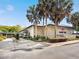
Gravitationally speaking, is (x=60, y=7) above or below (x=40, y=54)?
above

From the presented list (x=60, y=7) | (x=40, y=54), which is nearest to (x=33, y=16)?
(x=60, y=7)

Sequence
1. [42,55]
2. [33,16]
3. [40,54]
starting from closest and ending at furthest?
[42,55] → [40,54] → [33,16]

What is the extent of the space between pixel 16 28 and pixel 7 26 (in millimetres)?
5736

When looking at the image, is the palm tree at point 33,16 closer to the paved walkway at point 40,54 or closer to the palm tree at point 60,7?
the palm tree at point 60,7

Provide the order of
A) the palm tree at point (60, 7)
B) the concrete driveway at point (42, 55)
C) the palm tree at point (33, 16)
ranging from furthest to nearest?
the palm tree at point (33, 16), the palm tree at point (60, 7), the concrete driveway at point (42, 55)

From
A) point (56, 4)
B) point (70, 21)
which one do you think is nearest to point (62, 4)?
point (56, 4)

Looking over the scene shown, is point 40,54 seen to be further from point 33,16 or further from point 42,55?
point 33,16

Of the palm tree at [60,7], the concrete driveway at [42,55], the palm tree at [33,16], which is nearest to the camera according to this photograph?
the concrete driveway at [42,55]

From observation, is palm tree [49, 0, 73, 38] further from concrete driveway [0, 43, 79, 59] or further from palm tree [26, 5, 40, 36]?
concrete driveway [0, 43, 79, 59]

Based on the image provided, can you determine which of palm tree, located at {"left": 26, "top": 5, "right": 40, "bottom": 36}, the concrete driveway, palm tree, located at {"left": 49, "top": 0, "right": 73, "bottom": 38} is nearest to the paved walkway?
the concrete driveway

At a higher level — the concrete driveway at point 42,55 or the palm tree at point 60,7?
the palm tree at point 60,7

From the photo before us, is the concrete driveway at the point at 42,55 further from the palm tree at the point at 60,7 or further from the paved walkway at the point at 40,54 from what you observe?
the palm tree at the point at 60,7

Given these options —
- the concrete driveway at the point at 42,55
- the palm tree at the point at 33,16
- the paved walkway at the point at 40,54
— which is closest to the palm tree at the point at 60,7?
the palm tree at the point at 33,16

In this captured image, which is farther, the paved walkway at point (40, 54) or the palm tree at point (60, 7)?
the palm tree at point (60, 7)
